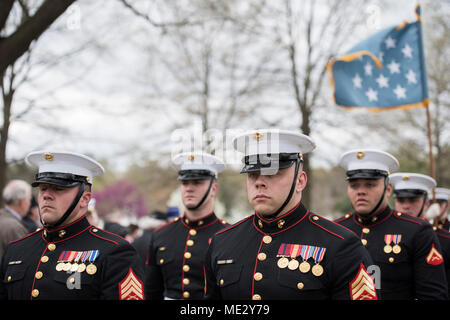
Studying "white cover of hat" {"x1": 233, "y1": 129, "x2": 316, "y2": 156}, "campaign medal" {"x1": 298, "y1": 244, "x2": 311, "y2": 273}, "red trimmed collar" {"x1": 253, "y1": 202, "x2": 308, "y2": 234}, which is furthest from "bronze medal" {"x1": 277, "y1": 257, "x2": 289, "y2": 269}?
"white cover of hat" {"x1": 233, "y1": 129, "x2": 316, "y2": 156}

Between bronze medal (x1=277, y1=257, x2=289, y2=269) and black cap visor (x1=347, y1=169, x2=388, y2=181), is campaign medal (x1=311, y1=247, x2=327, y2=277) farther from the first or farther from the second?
black cap visor (x1=347, y1=169, x2=388, y2=181)

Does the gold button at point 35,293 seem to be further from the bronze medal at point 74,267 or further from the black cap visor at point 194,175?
the black cap visor at point 194,175

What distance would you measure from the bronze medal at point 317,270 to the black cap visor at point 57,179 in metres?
2.09

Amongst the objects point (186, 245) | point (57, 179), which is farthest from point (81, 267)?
point (186, 245)

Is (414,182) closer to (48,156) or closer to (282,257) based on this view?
(282,257)

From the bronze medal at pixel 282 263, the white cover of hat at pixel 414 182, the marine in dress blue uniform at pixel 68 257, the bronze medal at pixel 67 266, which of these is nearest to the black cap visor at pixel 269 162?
the bronze medal at pixel 282 263

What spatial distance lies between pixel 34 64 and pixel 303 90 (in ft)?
25.3

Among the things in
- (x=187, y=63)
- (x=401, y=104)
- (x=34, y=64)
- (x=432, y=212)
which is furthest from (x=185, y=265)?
(x=187, y=63)

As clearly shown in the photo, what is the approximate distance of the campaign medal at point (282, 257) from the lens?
127 inches

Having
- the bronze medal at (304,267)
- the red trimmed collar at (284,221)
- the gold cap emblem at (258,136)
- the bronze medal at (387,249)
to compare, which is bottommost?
the bronze medal at (304,267)

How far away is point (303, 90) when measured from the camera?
13969 millimetres

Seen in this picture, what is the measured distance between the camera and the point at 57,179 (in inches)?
148

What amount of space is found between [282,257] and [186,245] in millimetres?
2364

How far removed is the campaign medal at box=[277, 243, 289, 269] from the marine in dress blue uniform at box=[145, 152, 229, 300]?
199 cm
